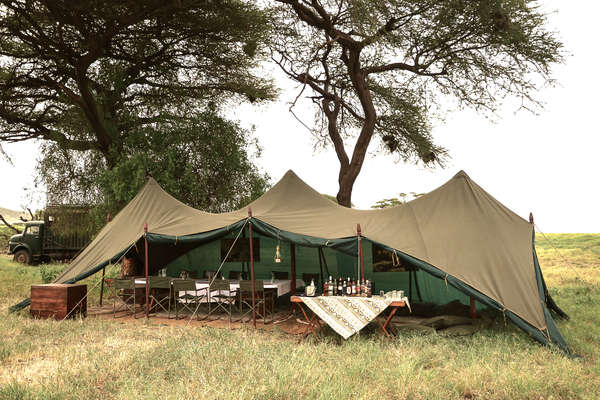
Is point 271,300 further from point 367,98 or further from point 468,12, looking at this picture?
point 468,12

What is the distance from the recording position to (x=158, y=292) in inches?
335

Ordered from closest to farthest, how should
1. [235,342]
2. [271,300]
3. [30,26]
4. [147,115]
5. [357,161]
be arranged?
[235,342]
[271,300]
[30,26]
[357,161]
[147,115]

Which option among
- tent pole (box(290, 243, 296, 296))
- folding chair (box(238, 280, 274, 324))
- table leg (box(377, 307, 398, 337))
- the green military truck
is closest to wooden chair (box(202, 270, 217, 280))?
folding chair (box(238, 280, 274, 324))

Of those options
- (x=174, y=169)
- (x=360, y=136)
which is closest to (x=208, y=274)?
(x=174, y=169)

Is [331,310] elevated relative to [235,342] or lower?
elevated

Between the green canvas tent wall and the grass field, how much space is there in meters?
0.58

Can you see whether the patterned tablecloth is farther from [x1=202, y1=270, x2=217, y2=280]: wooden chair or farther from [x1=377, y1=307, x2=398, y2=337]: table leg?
[x1=202, y1=270, x2=217, y2=280]: wooden chair

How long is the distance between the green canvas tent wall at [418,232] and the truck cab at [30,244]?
10353mm

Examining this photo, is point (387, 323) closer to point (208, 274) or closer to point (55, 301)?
point (208, 274)

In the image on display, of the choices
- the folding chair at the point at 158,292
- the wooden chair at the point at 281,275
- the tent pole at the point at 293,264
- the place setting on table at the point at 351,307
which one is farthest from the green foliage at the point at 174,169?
the place setting on table at the point at 351,307

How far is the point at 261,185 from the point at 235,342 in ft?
27.3

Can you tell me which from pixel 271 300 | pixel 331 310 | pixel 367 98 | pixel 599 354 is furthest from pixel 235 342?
pixel 367 98

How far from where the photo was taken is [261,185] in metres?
13.6

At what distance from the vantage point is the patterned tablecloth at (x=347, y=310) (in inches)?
213
